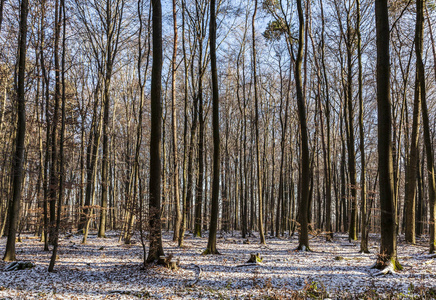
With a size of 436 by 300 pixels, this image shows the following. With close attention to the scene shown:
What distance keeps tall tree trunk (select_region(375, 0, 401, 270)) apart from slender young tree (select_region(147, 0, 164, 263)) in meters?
5.85

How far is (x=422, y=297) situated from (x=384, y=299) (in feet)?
2.31

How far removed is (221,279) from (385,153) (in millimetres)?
5220

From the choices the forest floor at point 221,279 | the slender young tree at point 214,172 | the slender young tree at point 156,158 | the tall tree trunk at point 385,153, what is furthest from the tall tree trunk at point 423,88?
the slender young tree at point 156,158

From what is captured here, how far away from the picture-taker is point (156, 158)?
870cm

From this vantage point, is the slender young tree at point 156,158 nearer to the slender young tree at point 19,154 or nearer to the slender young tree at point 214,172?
the slender young tree at point 214,172

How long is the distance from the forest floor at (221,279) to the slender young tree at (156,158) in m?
0.67

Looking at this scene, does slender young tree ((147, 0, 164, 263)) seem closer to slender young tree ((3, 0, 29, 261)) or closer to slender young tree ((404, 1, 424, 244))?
slender young tree ((3, 0, 29, 261))

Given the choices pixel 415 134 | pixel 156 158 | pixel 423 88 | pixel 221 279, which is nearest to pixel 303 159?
pixel 423 88

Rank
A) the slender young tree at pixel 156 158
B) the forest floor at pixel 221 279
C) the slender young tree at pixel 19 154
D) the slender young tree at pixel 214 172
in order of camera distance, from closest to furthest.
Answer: the forest floor at pixel 221 279
the slender young tree at pixel 156 158
the slender young tree at pixel 19 154
the slender young tree at pixel 214 172

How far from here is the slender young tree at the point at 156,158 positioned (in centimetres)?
799

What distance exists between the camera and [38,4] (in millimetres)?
10133

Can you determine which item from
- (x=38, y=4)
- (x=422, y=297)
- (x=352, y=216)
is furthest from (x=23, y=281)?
(x=352, y=216)

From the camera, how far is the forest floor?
5887 mm

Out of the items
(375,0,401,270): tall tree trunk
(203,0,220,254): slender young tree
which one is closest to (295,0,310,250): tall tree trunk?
(203,0,220,254): slender young tree
